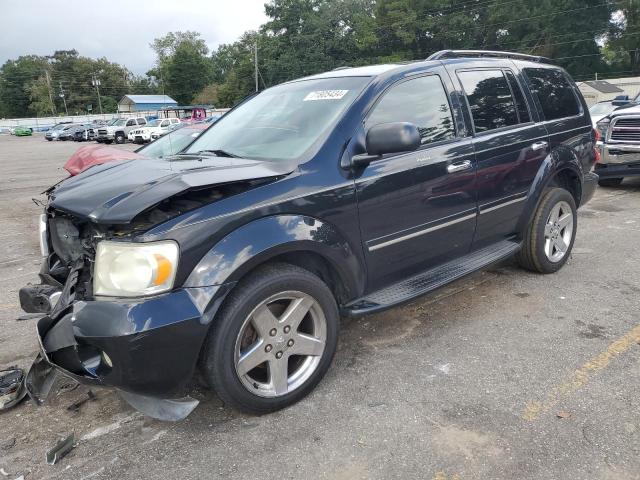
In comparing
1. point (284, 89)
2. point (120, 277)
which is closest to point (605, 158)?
point (284, 89)

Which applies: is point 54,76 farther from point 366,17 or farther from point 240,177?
point 240,177

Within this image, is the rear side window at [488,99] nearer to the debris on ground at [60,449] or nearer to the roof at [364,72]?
the roof at [364,72]

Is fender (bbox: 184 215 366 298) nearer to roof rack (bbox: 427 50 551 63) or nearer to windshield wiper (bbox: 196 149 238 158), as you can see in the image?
windshield wiper (bbox: 196 149 238 158)

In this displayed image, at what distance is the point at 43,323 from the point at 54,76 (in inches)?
4749

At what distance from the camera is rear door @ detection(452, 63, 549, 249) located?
3.86 meters

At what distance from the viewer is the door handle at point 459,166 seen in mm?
3559

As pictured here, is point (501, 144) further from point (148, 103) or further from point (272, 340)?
point (148, 103)

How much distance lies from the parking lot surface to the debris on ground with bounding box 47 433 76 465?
4cm

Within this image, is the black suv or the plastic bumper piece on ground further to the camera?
the black suv

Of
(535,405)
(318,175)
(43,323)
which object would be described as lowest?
(535,405)

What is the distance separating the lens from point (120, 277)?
241 centimetres

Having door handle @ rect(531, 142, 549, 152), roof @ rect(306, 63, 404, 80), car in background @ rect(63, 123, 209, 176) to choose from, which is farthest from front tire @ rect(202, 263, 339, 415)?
car in background @ rect(63, 123, 209, 176)

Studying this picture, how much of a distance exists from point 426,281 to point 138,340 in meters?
1.96

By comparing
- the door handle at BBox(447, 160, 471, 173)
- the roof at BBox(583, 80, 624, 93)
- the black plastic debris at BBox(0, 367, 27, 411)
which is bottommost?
the black plastic debris at BBox(0, 367, 27, 411)
